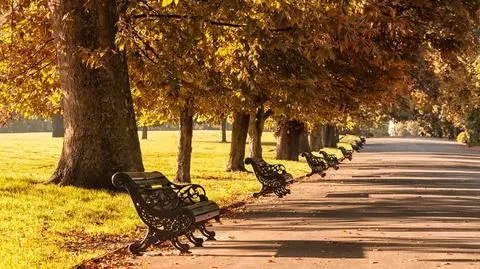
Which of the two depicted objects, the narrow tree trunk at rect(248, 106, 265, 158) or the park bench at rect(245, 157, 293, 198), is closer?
the park bench at rect(245, 157, 293, 198)

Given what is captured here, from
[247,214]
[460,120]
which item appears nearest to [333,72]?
[247,214]

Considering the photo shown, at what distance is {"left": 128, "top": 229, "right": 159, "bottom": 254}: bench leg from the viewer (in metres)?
9.52

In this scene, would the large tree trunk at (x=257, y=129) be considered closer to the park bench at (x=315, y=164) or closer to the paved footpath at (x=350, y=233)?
the park bench at (x=315, y=164)

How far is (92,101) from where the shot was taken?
599 inches

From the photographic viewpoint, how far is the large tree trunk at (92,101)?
50.0ft

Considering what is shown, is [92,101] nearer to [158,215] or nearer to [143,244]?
[158,215]

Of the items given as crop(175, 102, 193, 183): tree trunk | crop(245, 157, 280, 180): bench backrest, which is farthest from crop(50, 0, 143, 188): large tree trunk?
crop(175, 102, 193, 183): tree trunk

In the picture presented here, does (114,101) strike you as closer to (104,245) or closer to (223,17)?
(223,17)

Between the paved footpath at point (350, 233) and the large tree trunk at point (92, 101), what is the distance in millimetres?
3027

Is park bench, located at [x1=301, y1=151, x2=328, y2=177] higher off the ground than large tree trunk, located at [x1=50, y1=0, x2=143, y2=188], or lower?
lower

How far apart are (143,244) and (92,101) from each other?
621 centimetres

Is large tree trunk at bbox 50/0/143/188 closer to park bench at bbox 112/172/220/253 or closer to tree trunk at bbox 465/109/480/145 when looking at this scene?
park bench at bbox 112/172/220/253

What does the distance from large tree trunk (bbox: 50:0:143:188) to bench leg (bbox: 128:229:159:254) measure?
5.83 metres

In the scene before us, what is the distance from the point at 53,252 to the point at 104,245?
1.16 m
